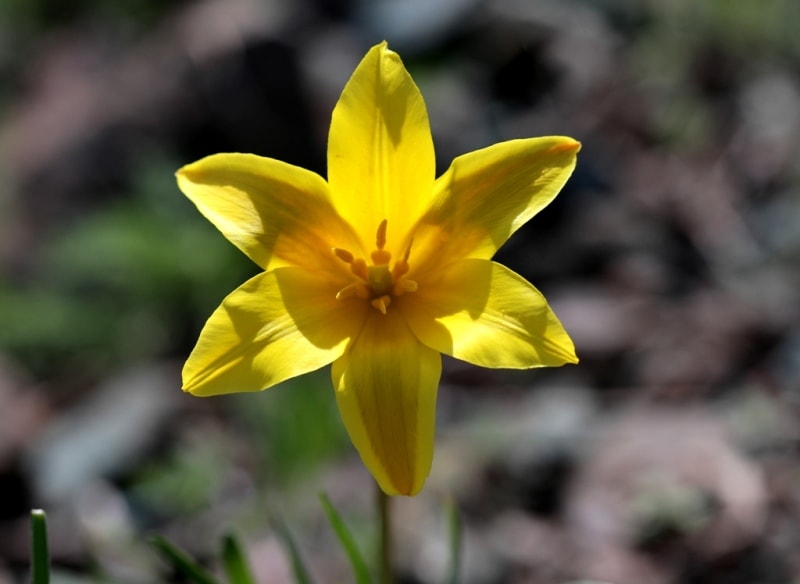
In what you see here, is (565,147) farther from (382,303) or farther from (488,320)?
(382,303)

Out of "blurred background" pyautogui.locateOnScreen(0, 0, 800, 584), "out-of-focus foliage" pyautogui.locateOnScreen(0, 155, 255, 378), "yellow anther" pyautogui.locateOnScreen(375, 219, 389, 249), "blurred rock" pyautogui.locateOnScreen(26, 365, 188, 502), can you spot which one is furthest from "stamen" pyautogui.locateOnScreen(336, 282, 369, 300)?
"out-of-focus foliage" pyautogui.locateOnScreen(0, 155, 255, 378)

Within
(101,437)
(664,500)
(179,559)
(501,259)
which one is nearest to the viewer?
(179,559)

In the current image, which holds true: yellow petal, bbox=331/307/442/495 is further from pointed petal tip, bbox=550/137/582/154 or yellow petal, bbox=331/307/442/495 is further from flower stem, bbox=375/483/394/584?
pointed petal tip, bbox=550/137/582/154

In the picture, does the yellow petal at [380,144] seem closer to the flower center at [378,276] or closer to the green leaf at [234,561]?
the flower center at [378,276]

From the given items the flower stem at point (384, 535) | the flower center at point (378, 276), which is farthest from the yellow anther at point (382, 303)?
the flower stem at point (384, 535)

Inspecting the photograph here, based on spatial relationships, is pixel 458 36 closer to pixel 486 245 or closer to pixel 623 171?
pixel 623 171

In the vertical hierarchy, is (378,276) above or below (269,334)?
above

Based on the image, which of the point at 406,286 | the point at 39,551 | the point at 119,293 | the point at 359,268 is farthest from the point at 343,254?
the point at 119,293
